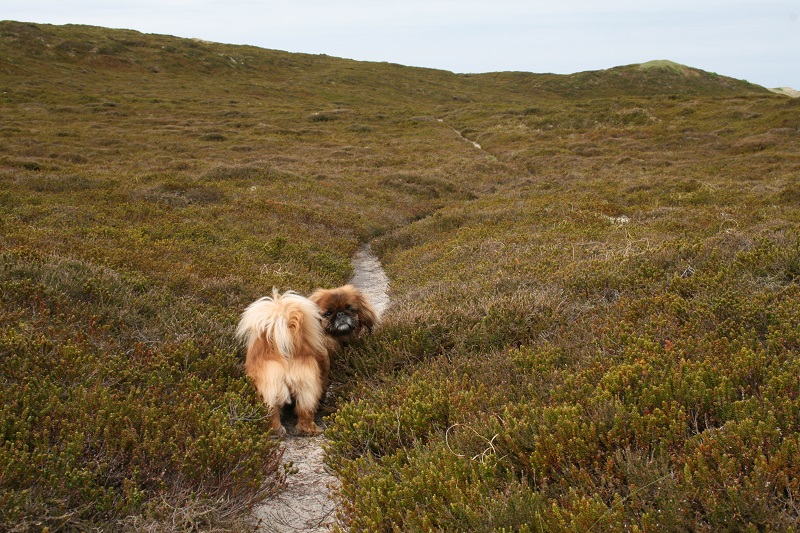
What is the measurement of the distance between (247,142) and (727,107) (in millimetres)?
36462

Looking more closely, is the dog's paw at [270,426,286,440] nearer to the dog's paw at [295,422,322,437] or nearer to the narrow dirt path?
the narrow dirt path

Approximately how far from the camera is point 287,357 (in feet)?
15.6

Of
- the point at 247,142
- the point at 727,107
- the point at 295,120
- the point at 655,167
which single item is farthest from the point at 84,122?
the point at 727,107

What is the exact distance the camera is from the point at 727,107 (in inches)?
1676

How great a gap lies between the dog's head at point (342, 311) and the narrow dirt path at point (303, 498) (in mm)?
1336

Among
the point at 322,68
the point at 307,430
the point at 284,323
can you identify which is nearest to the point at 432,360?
the point at 307,430

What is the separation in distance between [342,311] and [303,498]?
7.43 feet

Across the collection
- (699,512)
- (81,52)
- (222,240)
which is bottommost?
(222,240)

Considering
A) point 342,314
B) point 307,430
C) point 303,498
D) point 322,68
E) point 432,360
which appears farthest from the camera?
point 322,68

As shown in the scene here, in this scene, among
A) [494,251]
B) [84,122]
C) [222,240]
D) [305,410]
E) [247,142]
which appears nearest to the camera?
[305,410]

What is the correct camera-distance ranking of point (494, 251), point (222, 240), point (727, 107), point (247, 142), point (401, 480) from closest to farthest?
point (401, 480), point (494, 251), point (222, 240), point (247, 142), point (727, 107)

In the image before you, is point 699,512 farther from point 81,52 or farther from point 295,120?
point 81,52

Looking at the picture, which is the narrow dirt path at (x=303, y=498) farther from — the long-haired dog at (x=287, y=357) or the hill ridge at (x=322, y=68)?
the hill ridge at (x=322, y=68)

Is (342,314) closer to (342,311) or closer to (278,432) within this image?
(342,311)
